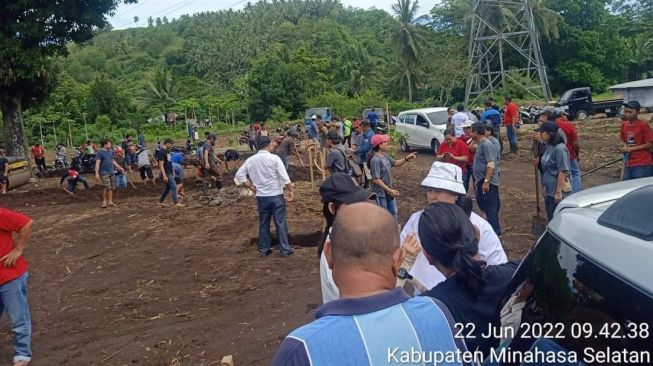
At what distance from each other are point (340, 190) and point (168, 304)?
3.73m

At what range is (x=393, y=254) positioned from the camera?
1.75 m

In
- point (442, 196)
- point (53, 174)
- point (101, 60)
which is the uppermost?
point (101, 60)

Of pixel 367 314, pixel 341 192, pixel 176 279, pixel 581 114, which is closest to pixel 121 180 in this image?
pixel 176 279

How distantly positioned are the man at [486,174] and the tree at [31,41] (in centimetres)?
1845

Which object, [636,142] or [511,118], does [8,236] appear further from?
[511,118]

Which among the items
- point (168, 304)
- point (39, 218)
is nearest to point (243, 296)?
point (168, 304)

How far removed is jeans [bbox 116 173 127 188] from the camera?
16.3 meters

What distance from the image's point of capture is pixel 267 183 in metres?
7.39

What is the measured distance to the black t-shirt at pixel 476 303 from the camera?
229 centimetres

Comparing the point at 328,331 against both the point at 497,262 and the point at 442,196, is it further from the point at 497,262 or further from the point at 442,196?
the point at 442,196

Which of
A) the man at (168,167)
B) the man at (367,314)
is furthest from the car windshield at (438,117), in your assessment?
the man at (367,314)

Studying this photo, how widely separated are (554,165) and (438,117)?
11.9 meters

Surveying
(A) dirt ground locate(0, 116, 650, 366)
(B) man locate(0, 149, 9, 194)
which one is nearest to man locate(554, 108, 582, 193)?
(A) dirt ground locate(0, 116, 650, 366)

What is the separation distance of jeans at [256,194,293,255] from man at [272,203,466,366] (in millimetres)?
5723
